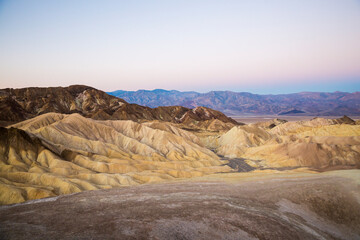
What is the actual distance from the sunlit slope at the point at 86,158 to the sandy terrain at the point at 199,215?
19012 millimetres

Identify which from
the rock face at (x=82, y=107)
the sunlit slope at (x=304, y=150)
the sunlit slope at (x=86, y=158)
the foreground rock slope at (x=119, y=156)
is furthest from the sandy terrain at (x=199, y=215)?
the rock face at (x=82, y=107)

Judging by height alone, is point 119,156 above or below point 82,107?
below

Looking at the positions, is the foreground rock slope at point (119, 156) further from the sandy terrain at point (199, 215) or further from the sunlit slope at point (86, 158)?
the sandy terrain at point (199, 215)

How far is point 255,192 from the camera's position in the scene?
25.7 metres

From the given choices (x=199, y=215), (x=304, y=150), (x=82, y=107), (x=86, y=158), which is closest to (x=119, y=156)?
(x=86, y=158)

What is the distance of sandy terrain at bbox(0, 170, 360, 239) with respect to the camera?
14703 mm

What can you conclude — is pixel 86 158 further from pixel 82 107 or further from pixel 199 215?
pixel 82 107

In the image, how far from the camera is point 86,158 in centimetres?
5447

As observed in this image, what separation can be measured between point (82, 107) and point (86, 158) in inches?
4314

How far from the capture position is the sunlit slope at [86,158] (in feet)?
131

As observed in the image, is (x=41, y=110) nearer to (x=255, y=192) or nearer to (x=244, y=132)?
(x=244, y=132)

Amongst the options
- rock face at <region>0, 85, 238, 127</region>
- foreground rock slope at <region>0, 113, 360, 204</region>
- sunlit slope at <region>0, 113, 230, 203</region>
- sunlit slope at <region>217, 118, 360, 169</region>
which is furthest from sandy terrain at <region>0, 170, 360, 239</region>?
rock face at <region>0, 85, 238, 127</region>

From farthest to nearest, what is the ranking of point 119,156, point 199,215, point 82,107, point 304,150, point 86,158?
1. point 82,107
2. point 304,150
3. point 119,156
4. point 86,158
5. point 199,215

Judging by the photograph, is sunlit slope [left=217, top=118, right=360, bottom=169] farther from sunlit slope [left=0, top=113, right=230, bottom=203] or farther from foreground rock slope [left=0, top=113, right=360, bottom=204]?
sunlit slope [left=0, top=113, right=230, bottom=203]
